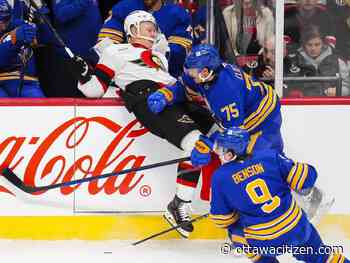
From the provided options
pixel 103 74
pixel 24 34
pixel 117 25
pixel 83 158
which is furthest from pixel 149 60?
pixel 24 34

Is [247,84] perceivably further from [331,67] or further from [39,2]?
[39,2]

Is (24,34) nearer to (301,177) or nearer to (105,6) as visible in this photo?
(105,6)

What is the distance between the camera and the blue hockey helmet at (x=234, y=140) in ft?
11.7

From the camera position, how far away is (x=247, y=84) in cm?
405

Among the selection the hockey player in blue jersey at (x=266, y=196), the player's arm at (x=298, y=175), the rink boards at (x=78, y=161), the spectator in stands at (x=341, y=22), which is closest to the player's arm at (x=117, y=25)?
the rink boards at (x=78, y=161)

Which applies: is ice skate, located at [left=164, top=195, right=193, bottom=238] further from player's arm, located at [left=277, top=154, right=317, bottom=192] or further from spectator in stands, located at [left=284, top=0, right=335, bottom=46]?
Result: spectator in stands, located at [left=284, top=0, right=335, bottom=46]

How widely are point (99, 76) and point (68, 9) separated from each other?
69 cm

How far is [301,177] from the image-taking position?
3561mm

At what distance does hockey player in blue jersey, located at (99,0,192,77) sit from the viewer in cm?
470

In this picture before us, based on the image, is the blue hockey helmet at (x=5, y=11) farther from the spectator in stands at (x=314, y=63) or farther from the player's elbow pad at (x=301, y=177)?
the player's elbow pad at (x=301, y=177)

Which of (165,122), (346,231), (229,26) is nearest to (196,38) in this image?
(229,26)

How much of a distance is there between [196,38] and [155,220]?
1.18 metres

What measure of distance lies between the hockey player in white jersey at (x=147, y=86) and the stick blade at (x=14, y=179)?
53 cm

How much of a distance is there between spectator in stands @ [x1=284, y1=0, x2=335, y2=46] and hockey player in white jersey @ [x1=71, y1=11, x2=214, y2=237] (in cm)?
75
